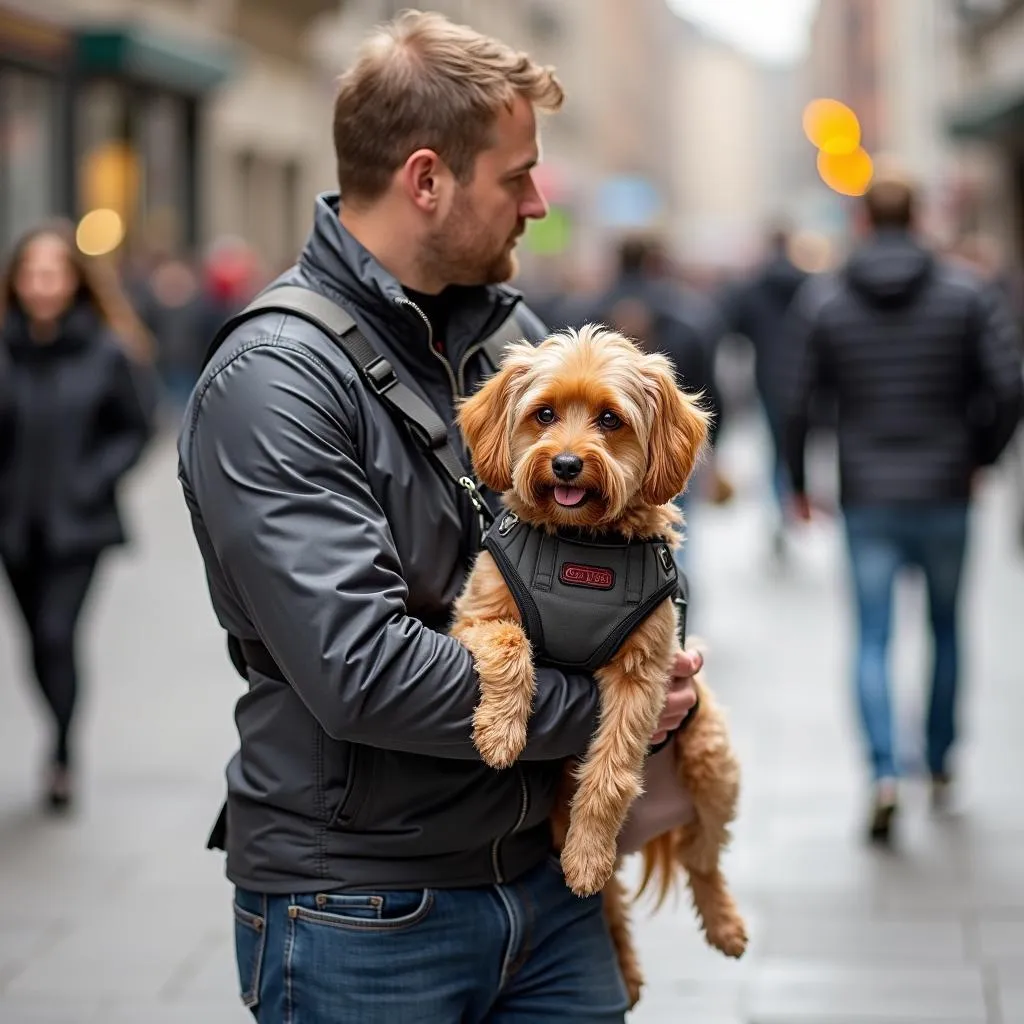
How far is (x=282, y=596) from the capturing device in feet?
8.30

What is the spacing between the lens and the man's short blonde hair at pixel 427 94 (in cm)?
276

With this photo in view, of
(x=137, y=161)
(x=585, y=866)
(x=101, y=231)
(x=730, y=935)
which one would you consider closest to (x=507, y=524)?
(x=585, y=866)

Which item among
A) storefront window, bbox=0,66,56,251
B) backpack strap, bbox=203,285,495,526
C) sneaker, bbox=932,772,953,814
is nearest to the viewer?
backpack strap, bbox=203,285,495,526

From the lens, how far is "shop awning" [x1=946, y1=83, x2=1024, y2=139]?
35906 millimetres

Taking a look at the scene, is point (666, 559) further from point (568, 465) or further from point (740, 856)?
point (740, 856)

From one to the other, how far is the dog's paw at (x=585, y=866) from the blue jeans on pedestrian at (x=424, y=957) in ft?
0.44

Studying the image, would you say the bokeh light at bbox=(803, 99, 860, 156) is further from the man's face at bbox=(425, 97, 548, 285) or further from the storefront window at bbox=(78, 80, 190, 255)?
the man's face at bbox=(425, 97, 548, 285)

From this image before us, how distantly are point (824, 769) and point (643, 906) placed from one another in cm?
183

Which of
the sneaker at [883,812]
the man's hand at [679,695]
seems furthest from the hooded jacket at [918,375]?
the man's hand at [679,695]

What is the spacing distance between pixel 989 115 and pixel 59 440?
3315 centimetres

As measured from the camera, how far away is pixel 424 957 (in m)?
2.74

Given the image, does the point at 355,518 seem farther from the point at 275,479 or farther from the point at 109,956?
the point at 109,956

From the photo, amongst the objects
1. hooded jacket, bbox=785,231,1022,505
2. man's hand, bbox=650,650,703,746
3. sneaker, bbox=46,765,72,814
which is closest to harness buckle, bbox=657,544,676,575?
man's hand, bbox=650,650,703,746

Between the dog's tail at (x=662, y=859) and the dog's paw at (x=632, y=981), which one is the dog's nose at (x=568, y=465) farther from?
the dog's paw at (x=632, y=981)
